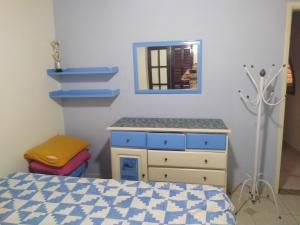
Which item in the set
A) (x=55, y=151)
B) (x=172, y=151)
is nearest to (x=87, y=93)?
(x=55, y=151)

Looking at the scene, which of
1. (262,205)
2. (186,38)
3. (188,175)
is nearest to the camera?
(188,175)

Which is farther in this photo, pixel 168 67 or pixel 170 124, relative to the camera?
pixel 168 67

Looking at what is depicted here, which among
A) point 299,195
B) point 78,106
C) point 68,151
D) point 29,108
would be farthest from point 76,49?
point 299,195

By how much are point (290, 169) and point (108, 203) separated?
9.26 feet

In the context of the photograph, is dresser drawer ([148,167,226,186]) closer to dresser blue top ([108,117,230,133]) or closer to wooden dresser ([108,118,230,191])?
wooden dresser ([108,118,230,191])

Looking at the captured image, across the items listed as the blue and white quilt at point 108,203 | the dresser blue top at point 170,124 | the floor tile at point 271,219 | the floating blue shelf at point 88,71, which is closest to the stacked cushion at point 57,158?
the blue and white quilt at point 108,203

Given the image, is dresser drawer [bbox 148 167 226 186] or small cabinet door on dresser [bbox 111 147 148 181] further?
small cabinet door on dresser [bbox 111 147 148 181]

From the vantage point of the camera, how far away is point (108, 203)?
1.56 metres

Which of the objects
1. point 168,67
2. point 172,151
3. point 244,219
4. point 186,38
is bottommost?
point 244,219

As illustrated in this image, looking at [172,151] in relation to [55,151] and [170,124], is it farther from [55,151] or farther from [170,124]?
[55,151]

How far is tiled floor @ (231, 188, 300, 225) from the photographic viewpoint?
223cm

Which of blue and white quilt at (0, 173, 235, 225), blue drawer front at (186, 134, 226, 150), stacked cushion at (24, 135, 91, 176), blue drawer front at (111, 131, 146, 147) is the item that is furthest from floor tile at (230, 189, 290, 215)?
stacked cushion at (24, 135, 91, 176)

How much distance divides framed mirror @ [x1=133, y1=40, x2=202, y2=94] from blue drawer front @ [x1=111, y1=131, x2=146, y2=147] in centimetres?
62

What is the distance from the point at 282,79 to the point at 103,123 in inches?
83.1
